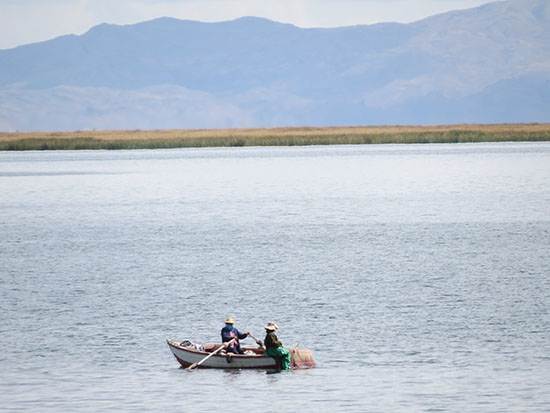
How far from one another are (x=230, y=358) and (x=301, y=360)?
1.51 m

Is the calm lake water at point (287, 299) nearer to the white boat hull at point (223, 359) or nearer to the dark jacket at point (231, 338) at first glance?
the white boat hull at point (223, 359)

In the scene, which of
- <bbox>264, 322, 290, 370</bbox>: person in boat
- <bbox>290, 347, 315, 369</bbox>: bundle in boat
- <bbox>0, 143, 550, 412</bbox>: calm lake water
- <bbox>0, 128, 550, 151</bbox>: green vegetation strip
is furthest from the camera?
<bbox>0, 128, 550, 151</bbox>: green vegetation strip

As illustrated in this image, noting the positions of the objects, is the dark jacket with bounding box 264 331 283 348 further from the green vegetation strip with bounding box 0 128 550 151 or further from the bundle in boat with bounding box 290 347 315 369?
the green vegetation strip with bounding box 0 128 550 151

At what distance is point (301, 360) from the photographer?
880 inches

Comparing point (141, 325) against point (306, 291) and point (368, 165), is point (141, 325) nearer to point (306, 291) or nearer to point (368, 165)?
A: point (306, 291)

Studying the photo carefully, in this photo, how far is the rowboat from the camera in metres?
22.3

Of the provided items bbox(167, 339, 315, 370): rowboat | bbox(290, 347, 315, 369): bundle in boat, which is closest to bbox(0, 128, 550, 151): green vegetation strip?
bbox(167, 339, 315, 370): rowboat

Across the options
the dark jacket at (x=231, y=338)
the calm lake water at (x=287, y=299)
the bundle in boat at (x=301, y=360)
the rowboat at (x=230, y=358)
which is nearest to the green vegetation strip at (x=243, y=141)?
the calm lake water at (x=287, y=299)

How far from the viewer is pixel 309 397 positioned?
66.8ft

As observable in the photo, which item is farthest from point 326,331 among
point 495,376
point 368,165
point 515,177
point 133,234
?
point 368,165

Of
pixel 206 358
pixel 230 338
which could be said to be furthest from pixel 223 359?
pixel 230 338

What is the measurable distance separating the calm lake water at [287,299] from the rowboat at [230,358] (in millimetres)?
221

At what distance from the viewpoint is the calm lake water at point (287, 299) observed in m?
20.8

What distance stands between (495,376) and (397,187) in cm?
5905
